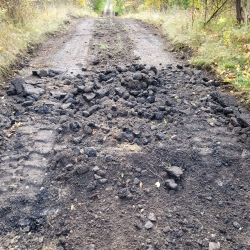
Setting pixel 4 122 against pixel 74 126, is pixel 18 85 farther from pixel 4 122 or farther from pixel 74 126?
pixel 74 126

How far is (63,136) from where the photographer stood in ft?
11.1

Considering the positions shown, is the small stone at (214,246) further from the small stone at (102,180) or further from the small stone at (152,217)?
the small stone at (102,180)

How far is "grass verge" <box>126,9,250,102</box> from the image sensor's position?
461 cm

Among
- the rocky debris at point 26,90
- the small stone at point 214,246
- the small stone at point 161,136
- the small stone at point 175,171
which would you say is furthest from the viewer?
the rocky debris at point 26,90

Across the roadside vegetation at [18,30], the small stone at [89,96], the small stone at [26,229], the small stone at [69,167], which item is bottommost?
the small stone at [26,229]

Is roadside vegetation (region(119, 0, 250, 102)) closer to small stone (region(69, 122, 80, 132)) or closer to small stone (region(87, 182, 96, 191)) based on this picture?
small stone (region(69, 122, 80, 132))

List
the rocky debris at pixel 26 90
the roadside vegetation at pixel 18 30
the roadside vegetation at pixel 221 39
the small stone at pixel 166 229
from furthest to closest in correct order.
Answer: the roadside vegetation at pixel 18 30 → the roadside vegetation at pixel 221 39 → the rocky debris at pixel 26 90 → the small stone at pixel 166 229

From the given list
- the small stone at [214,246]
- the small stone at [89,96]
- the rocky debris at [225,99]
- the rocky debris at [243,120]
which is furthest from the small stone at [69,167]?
the rocky debris at [225,99]

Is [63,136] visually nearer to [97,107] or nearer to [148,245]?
[97,107]

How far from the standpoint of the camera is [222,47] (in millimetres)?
5645

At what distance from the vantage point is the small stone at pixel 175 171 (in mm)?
2798

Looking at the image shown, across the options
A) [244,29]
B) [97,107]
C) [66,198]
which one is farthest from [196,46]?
[66,198]

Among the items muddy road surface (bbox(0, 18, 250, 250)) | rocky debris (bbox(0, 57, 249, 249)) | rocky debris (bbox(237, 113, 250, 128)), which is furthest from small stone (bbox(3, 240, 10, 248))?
rocky debris (bbox(237, 113, 250, 128))

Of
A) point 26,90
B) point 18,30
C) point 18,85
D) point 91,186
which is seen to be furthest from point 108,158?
point 18,30
